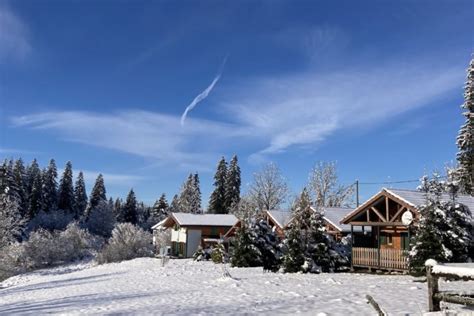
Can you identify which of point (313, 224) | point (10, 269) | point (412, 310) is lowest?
point (10, 269)

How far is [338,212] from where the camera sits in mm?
37594

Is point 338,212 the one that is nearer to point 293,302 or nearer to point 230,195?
point 293,302

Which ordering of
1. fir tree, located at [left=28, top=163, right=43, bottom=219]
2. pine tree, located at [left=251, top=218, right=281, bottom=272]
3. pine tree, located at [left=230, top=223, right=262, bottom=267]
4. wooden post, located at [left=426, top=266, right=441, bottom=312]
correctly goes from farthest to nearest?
fir tree, located at [left=28, top=163, right=43, bottom=219]
pine tree, located at [left=251, top=218, right=281, bottom=272]
pine tree, located at [left=230, top=223, right=262, bottom=267]
wooden post, located at [left=426, top=266, right=441, bottom=312]

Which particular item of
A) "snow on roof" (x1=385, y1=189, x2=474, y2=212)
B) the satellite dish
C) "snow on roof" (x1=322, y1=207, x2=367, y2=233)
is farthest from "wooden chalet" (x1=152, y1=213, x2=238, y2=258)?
the satellite dish

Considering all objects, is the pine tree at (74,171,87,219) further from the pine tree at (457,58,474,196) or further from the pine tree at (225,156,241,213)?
the pine tree at (457,58,474,196)

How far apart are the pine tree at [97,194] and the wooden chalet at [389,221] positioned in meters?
69.6

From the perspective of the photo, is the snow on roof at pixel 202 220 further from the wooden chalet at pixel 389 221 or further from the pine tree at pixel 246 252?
the wooden chalet at pixel 389 221

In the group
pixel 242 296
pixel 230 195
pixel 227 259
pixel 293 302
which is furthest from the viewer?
pixel 230 195

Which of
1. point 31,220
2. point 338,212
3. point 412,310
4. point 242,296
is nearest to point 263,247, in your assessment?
point 338,212

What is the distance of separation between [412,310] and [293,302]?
333 cm

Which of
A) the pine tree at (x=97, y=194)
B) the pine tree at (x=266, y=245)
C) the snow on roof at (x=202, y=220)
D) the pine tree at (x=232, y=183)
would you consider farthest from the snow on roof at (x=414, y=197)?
the pine tree at (x=97, y=194)

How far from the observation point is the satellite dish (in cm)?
2258

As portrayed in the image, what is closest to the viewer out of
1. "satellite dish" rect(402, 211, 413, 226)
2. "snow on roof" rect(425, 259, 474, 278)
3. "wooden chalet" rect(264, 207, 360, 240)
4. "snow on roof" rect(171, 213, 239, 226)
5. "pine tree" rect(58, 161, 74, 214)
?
"snow on roof" rect(425, 259, 474, 278)

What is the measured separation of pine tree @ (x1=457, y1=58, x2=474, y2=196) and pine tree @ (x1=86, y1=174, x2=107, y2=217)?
6633cm
